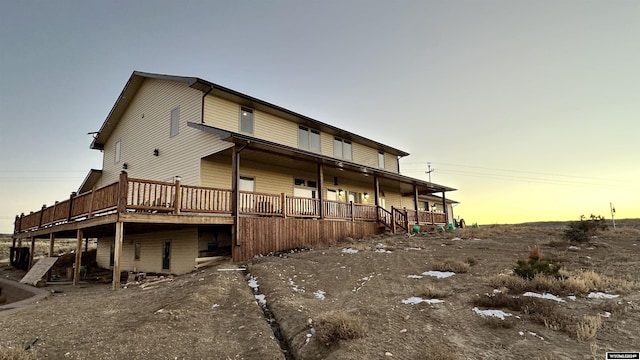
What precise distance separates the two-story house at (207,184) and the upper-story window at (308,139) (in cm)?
6

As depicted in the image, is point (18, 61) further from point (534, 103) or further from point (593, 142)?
Result: point (593, 142)

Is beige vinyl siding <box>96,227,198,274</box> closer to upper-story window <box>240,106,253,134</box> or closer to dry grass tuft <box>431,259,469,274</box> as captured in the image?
upper-story window <box>240,106,253,134</box>

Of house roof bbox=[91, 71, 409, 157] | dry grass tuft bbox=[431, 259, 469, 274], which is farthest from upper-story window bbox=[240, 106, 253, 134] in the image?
dry grass tuft bbox=[431, 259, 469, 274]

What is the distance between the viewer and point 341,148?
20.8 metres

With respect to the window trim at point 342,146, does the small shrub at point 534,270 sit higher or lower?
lower

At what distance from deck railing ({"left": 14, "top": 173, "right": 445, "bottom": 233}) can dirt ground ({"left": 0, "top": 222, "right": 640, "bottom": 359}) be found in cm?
271

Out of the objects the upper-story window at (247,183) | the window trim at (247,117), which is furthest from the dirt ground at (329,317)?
the window trim at (247,117)

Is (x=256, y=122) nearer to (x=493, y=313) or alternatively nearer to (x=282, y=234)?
(x=282, y=234)

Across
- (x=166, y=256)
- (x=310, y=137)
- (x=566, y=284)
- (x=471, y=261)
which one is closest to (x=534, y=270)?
(x=566, y=284)

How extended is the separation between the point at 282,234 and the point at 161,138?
852cm

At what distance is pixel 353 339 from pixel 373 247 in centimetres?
844

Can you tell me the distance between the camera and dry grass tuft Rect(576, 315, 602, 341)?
13.6 feet

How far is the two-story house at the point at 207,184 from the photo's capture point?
11281mm

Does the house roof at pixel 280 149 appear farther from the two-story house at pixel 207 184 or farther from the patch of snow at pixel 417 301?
the patch of snow at pixel 417 301
